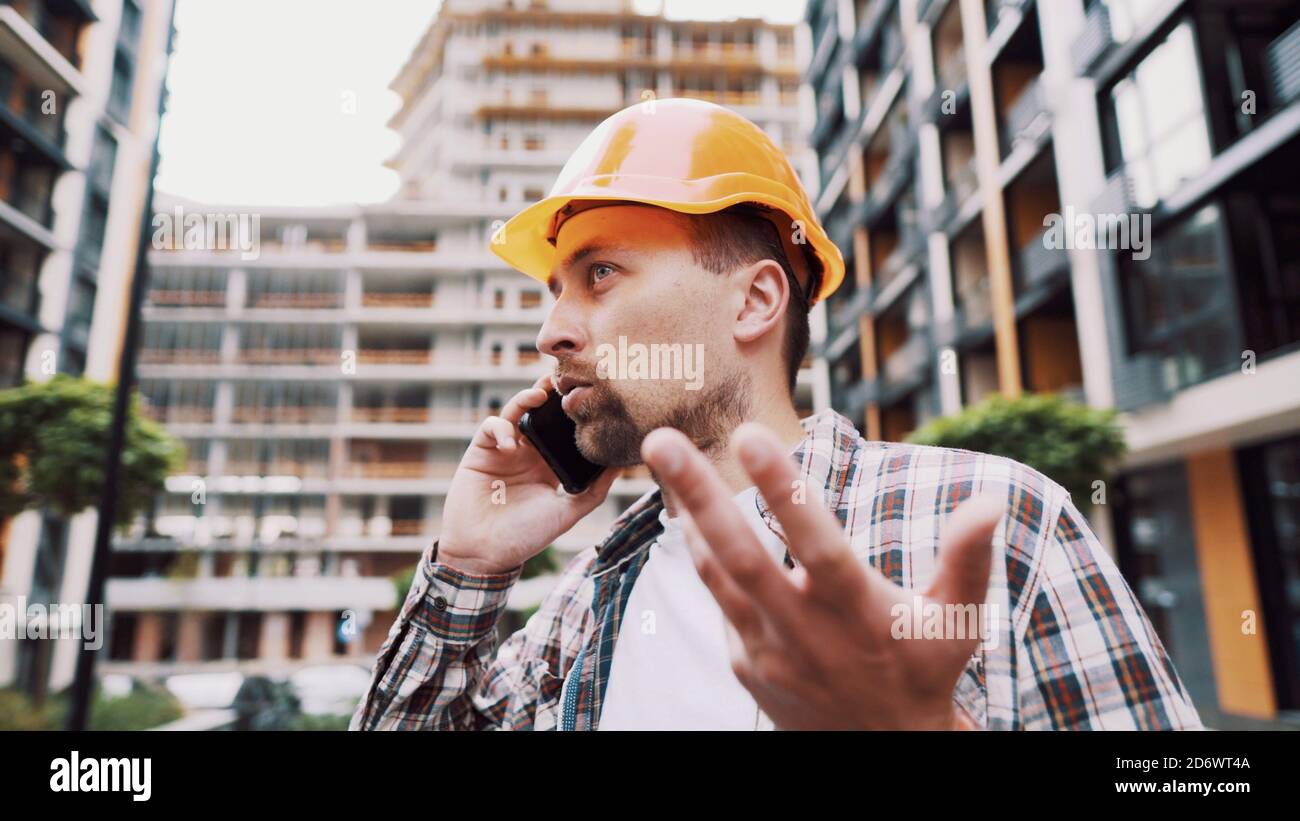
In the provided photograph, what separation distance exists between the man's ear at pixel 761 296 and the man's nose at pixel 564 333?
280 millimetres

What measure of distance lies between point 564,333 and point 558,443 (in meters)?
0.31

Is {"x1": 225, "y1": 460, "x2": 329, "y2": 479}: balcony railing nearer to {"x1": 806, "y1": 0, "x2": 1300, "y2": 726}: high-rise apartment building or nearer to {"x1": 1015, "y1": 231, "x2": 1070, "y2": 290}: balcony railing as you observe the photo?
{"x1": 806, "y1": 0, "x2": 1300, "y2": 726}: high-rise apartment building

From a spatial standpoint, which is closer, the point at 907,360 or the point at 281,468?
the point at 907,360

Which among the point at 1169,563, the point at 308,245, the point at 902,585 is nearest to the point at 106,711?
the point at 902,585

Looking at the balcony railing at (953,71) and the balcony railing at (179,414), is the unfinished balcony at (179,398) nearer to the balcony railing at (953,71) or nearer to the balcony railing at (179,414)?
the balcony railing at (179,414)

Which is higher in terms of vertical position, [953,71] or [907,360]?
[953,71]

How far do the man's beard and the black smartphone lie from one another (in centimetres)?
16

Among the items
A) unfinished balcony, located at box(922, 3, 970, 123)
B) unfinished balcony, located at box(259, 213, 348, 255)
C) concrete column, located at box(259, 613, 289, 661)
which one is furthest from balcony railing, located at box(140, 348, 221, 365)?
unfinished balcony, located at box(922, 3, 970, 123)

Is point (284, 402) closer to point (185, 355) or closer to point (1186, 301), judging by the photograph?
point (185, 355)

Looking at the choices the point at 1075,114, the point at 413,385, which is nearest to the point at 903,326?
the point at 1075,114

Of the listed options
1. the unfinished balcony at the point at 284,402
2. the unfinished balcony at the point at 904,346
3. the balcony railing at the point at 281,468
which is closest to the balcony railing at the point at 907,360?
the unfinished balcony at the point at 904,346

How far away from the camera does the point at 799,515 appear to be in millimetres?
476
